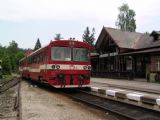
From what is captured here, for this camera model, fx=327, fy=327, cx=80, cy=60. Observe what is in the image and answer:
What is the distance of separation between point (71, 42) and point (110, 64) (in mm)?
29051

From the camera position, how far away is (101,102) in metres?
13.8

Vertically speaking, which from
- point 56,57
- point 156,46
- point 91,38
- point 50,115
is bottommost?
point 50,115

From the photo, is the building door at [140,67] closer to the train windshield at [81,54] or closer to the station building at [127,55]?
the station building at [127,55]

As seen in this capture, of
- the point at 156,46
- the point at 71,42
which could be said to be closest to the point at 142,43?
the point at 156,46

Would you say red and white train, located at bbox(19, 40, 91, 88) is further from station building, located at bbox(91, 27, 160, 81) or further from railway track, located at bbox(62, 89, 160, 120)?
station building, located at bbox(91, 27, 160, 81)

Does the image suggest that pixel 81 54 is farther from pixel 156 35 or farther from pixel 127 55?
pixel 156 35

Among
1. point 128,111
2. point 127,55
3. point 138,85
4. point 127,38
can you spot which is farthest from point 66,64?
point 127,38

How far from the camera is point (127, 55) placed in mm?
38656

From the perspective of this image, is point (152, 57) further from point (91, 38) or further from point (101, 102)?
point (91, 38)

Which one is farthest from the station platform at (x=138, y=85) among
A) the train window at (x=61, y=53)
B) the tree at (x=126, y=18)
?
the tree at (x=126, y=18)

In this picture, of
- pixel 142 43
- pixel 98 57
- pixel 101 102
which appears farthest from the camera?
pixel 98 57

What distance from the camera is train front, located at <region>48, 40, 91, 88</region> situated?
1722 cm

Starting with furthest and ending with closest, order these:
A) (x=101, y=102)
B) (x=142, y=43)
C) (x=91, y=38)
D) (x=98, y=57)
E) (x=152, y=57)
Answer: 1. (x=91, y=38)
2. (x=98, y=57)
3. (x=142, y=43)
4. (x=152, y=57)
5. (x=101, y=102)

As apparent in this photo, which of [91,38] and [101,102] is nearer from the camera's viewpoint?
[101,102]
